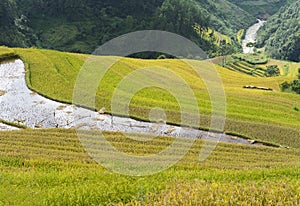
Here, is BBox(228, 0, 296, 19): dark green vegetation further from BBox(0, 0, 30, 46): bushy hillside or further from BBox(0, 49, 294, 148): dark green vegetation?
BBox(0, 49, 294, 148): dark green vegetation

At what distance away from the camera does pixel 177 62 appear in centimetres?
4038

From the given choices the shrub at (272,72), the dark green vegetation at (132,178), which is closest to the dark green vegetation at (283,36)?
the shrub at (272,72)

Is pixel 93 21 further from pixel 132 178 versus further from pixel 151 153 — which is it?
pixel 132 178

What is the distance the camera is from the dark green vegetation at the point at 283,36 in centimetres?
10189

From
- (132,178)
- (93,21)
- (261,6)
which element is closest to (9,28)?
(93,21)

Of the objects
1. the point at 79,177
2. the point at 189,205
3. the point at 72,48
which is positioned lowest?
the point at 72,48

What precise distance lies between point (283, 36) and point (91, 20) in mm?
60587

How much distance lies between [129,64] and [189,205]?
94.0 feet

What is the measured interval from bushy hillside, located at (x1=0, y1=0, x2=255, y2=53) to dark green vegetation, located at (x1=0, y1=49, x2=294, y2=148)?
4510cm

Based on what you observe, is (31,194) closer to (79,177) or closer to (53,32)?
(79,177)

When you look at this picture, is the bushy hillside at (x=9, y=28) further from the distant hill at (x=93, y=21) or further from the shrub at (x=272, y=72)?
the shrub at (x=272, y=72)

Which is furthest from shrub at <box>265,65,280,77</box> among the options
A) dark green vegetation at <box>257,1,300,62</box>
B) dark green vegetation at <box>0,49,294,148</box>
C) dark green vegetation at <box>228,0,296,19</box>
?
dark green vegetation at <box>228,0,296,19</box>

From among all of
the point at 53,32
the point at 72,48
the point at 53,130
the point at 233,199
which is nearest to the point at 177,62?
the point at 53,130

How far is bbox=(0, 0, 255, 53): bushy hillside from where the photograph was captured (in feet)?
261
